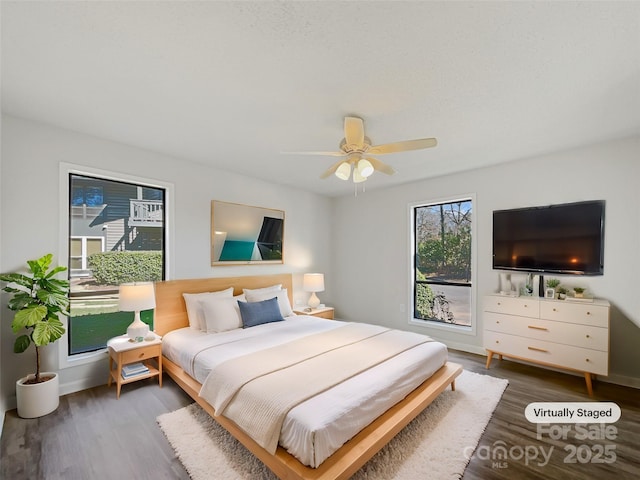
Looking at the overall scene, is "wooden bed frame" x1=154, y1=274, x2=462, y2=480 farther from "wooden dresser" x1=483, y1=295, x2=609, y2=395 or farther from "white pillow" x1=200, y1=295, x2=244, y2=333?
"wooden dresser" x1=483, y1=295, x2=609, y2=395

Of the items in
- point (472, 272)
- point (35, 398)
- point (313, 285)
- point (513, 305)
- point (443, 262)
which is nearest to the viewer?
point (35, 398)

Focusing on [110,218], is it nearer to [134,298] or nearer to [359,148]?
[134,298]

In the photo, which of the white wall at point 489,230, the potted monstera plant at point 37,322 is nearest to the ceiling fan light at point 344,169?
the white wall at point 489,230

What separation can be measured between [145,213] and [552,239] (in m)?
4.95

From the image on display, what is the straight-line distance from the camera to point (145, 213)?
3.47 meters

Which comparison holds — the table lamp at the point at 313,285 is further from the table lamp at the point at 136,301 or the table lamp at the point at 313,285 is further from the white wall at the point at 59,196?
the table lamp at the point at 136,301

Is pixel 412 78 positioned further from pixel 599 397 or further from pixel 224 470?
pixel 599 397

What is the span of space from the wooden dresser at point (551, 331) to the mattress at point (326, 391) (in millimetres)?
1072

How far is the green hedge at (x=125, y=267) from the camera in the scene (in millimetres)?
3141

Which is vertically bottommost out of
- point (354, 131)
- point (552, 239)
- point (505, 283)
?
point (505, 283)

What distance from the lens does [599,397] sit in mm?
2736

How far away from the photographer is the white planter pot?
7.67 feet

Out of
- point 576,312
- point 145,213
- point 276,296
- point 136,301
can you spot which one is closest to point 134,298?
point 136,301

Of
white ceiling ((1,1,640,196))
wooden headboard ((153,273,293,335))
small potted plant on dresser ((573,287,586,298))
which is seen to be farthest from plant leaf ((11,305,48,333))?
small potted plant on dresser ((573,287,586,298))
